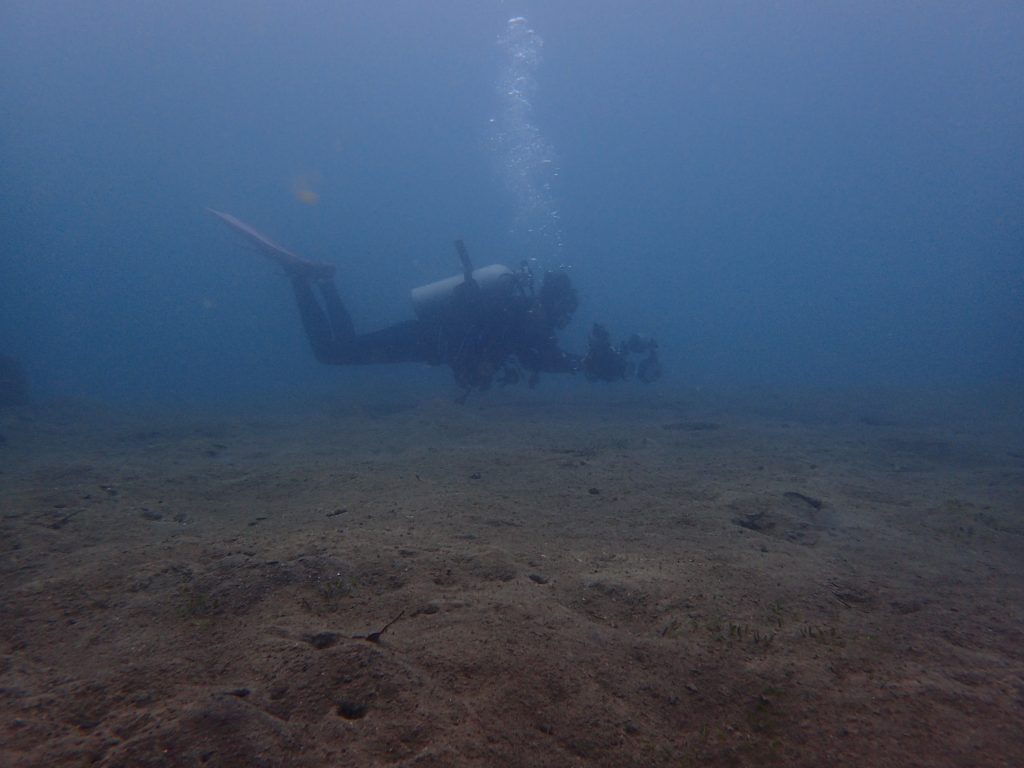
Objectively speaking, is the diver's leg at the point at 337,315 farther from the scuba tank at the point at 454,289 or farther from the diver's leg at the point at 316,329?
the scuba tank at the point at 454,289

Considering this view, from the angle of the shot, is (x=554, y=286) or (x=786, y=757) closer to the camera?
(x=786, y=757)

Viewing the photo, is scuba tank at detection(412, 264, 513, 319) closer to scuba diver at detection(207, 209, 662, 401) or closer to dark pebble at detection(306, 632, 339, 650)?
scuba diver at detection(207, 209, 662, 401)

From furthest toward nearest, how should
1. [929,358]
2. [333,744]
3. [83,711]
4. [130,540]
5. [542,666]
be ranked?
[929,358] → [130,540] → [542,666] → [83,711] → [333,744]

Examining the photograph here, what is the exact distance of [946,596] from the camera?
11.2 ft

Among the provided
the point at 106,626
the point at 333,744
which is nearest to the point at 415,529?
the point at 106,626

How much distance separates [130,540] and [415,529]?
85.2 inches

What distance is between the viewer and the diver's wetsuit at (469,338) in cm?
1180

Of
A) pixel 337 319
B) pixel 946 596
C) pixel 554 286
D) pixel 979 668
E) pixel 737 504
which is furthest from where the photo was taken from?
pixel 337 319

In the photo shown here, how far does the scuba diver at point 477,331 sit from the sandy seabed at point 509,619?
564 centimetres

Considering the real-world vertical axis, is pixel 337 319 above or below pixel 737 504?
above

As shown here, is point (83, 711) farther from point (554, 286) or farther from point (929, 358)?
point (929, 358)

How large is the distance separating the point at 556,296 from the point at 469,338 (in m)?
2.37

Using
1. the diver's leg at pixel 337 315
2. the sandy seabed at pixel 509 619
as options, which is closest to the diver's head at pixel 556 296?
the diver's leg at pixel 337 315

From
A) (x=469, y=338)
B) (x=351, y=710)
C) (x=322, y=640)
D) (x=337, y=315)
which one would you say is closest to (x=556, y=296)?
(x=469, y=338)
